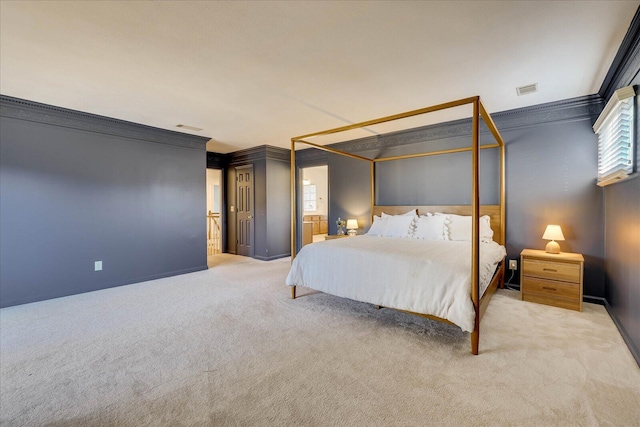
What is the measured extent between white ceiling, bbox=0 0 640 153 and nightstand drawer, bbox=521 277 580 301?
84.9 inches

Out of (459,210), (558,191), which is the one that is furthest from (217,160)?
(558,191)

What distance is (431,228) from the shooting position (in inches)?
159

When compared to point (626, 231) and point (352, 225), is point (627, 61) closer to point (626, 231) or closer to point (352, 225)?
point (626, 231)

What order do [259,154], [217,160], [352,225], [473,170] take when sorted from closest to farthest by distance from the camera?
1. [473,170]
2. [352,225]
3. [259,154]
4. [217,160]

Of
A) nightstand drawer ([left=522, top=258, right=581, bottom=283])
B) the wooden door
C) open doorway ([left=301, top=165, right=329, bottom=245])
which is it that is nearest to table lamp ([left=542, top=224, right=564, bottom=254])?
nightstand drawer ([left=522, top=258, right=581, bottom=283])

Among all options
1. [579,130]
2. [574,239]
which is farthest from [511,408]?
Answer: [579,130]

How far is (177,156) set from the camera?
16.3ft

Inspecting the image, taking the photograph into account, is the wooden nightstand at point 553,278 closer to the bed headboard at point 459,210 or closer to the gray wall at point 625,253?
the gray wall at point 625,253

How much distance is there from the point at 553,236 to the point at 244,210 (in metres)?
5.56

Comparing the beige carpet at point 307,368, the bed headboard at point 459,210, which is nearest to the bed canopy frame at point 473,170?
the bed headboard at point 459,210

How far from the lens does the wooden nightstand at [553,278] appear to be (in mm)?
3053

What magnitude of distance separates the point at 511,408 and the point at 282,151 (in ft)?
Result: 18.9

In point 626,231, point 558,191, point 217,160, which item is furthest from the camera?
point 217,160

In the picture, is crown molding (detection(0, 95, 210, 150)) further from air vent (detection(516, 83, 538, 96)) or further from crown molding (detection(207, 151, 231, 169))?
air vent (detection(516, 83, 538, 96))
